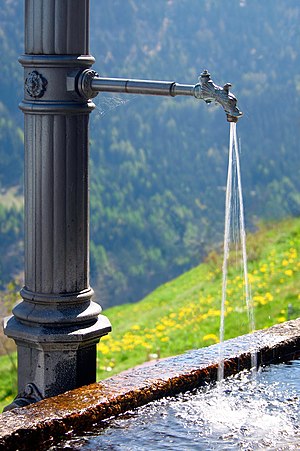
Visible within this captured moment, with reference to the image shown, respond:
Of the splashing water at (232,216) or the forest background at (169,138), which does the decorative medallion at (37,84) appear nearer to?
the splashing water at (232,216)

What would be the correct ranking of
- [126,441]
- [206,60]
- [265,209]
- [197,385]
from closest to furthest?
1. [126,441]
2. [197,385]
3. [265,209]
4. [206,60]

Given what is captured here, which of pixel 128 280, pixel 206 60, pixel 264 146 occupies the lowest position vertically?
pixel 128 280

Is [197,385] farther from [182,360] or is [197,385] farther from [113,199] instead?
[113,199]

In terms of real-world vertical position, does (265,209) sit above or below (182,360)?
above

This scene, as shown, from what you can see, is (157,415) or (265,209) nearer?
(157,415)

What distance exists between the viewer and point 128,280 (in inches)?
681

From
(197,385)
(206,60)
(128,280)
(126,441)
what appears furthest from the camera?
(206,60)

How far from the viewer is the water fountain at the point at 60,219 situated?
258 cm

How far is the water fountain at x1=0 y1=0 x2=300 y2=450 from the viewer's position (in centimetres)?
258

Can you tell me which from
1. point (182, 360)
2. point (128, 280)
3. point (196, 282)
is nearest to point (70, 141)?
point (182, 360)

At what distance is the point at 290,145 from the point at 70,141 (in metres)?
16.1

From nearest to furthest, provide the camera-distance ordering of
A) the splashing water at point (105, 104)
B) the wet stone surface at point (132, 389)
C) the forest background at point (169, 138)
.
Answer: the wet stone surface at point (132, 389) → the splashing water at point (105, 104) → the forest background at point (169, 138)

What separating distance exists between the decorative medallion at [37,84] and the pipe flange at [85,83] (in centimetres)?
10

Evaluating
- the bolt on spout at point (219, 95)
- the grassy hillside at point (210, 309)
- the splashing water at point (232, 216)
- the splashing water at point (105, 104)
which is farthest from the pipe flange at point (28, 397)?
the grassy hillside at point (210, 309)
